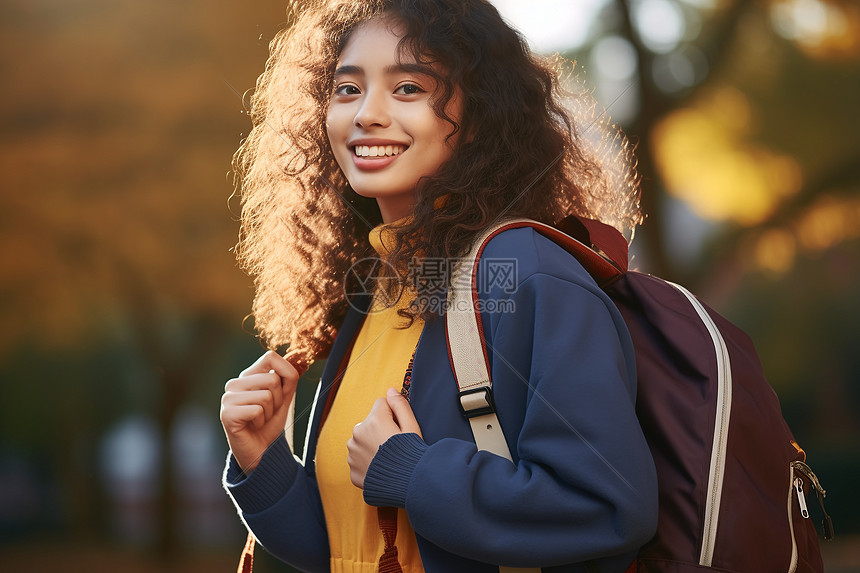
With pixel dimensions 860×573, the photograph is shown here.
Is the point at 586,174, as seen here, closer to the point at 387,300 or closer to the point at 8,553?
the point at 387,300

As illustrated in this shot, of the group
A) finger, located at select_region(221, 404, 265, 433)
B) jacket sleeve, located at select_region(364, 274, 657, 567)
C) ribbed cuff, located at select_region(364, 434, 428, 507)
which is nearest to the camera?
jacket sleeve, located at select_region(364, 274, 657, 567)

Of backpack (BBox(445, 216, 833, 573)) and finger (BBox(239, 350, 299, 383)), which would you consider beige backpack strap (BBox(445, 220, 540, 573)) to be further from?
finger (BBox(239, 350, 299, 383))

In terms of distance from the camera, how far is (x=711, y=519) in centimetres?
134

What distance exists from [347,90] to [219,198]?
16.1 ft

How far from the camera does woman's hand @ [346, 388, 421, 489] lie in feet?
4.69

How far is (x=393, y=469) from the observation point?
4.52 ft

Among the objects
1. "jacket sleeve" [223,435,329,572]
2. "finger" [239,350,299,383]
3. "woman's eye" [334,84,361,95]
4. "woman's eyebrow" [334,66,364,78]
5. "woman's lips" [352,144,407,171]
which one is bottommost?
"jacket sleeve" [223,435,329,572]

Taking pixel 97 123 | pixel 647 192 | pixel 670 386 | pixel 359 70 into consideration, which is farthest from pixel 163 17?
pixel 670 386

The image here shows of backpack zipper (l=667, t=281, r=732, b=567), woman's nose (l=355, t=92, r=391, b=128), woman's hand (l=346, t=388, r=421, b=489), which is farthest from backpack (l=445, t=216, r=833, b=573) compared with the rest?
woman's nose (l=355, t=92, r=391, b=128)

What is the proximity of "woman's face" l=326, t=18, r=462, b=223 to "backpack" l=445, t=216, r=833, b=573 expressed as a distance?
0.86 ft

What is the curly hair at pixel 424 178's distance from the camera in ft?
5.44

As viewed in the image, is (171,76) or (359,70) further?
(171,76)

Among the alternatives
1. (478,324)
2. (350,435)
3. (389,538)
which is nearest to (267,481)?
(350,435)

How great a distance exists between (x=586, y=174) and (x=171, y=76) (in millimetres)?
5339
